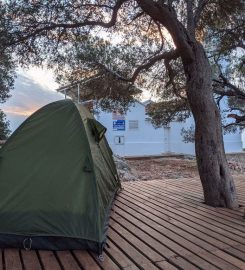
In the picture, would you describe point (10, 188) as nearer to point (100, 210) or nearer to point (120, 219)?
point (100, 210)

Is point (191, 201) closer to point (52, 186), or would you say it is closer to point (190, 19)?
point (52, 186)

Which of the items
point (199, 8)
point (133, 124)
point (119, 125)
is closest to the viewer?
point (199, 8)

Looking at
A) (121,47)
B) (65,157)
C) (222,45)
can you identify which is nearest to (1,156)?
(65,157)

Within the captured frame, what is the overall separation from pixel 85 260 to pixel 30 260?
1.53ft

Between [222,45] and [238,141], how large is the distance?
39.5 ft

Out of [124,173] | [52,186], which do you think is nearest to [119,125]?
[124,173]

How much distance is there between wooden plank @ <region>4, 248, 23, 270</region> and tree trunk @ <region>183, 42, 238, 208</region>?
Answer: 2.87 m

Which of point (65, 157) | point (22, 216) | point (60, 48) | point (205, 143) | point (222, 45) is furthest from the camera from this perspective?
point (222, 45)

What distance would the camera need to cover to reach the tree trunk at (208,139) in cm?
447

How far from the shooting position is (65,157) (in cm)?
314

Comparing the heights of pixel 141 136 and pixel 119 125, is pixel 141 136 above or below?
below

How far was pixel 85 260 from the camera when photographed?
2.57m

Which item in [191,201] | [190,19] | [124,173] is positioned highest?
[190,19]

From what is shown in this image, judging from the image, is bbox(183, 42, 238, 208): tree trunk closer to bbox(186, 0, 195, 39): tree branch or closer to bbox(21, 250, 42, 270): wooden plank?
bbox(186, 0, 195, 39): tree branch
